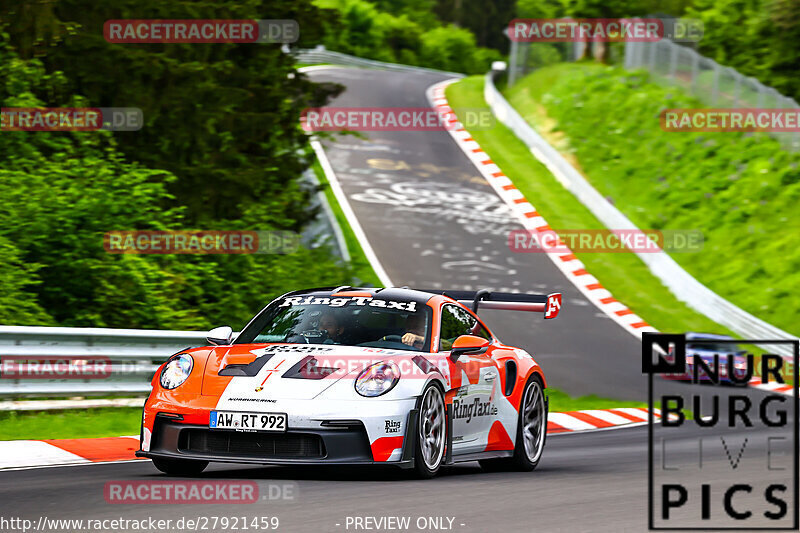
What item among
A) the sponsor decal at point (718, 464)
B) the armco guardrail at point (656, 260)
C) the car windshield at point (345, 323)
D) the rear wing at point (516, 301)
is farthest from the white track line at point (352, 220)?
the car windshield at point (345, 323)

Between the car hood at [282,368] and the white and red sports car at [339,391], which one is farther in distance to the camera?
the car hood at [282,368]

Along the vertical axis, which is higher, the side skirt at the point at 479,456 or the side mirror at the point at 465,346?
the side mirror at the point at 465,346

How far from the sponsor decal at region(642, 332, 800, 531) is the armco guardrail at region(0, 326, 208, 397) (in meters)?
4.92

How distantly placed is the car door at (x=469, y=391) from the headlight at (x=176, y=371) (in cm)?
183

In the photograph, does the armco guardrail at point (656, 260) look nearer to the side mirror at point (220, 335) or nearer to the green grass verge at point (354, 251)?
the green grass verge at point (354, 251)

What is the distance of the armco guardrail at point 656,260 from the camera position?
24.0 m

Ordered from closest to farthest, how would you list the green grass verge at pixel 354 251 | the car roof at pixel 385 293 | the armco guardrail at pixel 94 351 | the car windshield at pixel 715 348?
1. the car roof at pixel 385 293
2. the armco guardrail at pixel 94 351
3. the car windshield at pixel 715 348
4. the green grass verge at pixel 354 251

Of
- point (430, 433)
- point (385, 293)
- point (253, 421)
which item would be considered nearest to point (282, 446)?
point (253, 421)

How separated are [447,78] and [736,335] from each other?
106 ft

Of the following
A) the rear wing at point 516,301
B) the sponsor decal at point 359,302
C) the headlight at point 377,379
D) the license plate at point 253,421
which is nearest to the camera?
the license plate at point 253,421

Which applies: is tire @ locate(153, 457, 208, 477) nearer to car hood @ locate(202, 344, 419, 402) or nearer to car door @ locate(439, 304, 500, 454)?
car hood @ locate(202, 344, 419, 402)

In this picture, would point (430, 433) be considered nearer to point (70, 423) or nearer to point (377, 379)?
point (377, 379)

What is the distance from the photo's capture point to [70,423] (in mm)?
11641

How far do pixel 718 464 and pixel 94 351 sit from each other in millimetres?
5959
